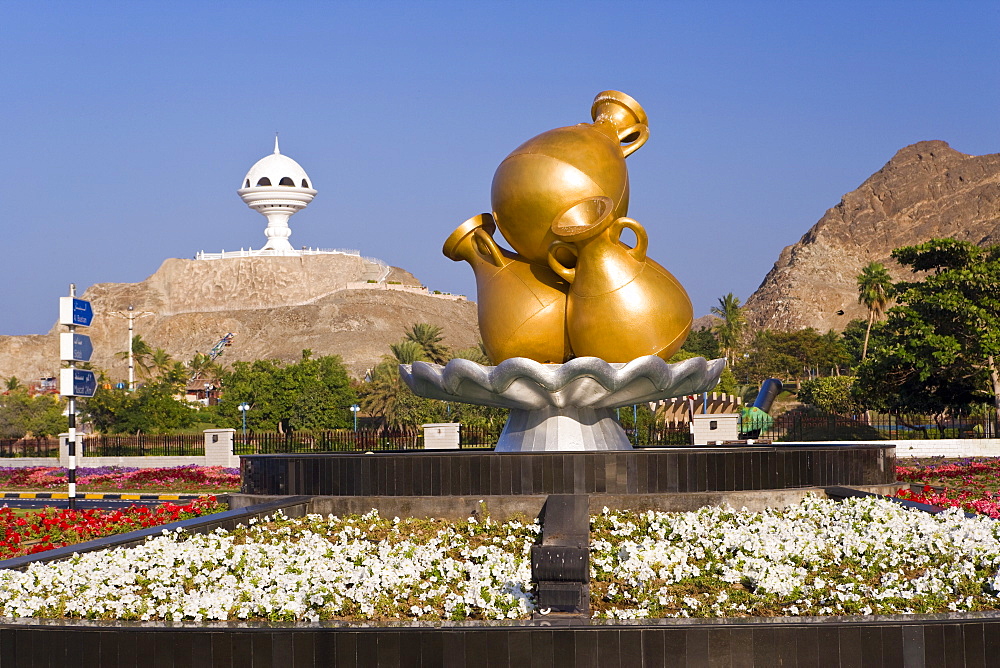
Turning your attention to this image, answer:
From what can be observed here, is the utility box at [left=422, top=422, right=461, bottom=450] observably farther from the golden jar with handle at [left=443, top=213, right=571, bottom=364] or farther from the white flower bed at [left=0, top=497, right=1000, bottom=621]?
the white flower bed at [left=0, top=497, right=1000, bottom=621]

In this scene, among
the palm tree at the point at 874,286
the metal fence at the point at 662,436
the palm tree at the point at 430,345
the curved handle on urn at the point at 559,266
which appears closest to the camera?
the curved handle on urn at the point at 559,266

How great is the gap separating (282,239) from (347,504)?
125752 mm

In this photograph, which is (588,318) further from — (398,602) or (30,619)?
(30,619)

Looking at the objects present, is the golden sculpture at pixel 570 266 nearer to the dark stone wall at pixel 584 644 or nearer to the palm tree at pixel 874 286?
the dark stone wall at pixel 584 644

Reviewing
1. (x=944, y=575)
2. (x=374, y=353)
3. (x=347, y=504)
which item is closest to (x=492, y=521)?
(x=347, y=504)

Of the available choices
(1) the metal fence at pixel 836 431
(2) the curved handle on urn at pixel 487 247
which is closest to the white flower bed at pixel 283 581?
(2) the curved handle on urn at pixel 487 247

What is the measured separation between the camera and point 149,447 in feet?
137

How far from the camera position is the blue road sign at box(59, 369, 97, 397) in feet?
70.6

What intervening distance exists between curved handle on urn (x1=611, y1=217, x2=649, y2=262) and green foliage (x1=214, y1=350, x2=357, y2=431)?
43154mm

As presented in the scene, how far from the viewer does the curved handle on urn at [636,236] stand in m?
17.2

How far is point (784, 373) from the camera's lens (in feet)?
306

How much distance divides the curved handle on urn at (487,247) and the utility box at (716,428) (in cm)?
1613

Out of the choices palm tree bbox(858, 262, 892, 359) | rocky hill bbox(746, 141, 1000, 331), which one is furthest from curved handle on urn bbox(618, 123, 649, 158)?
rocky hill bbox(746, 141, 1000, 331)

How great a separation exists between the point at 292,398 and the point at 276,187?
69.9 m
